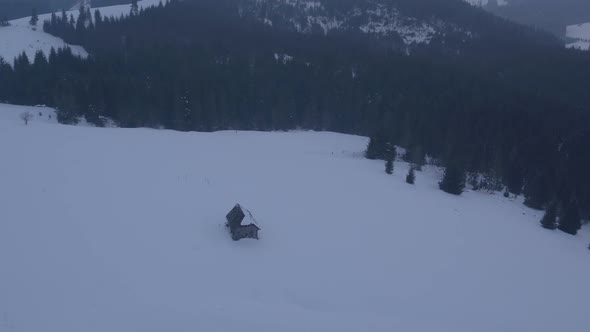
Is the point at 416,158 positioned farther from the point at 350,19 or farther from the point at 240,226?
the point at 350,19

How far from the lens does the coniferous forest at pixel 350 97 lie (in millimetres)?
41219

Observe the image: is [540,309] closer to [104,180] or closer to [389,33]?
[104,180]

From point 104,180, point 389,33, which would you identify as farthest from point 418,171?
point 389,33

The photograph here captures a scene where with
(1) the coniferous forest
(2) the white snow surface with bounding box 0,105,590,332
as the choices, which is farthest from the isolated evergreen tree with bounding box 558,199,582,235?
(2) the white snow surface with bounding box 0,105,590,332

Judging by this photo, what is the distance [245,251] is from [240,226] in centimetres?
106

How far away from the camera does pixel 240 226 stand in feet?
55.9

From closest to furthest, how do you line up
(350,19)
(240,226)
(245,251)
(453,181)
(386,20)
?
(245,251), (240,226), (453,181), (350,19), (386,20)

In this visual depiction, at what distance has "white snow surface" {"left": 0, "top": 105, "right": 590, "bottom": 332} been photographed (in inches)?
495

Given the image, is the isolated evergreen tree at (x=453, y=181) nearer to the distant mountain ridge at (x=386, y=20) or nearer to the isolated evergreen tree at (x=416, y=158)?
the isolated evergreen tree at (x=416, y=158)

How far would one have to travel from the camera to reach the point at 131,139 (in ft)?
94.3

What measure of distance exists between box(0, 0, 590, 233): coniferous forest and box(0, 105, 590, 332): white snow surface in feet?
31.7

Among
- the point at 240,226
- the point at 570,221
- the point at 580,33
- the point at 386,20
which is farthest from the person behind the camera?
the point at 580,33

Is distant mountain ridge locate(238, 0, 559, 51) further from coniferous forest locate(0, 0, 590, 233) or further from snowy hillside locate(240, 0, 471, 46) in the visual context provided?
coniferous forest locate(0, 0, 590, 233)

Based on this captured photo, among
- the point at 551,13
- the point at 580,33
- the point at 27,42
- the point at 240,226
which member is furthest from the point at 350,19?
the point at 551,13
